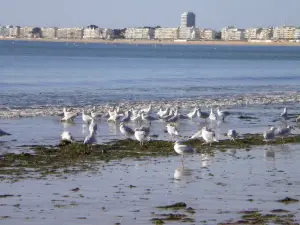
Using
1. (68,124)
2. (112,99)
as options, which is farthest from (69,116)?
(112,99)

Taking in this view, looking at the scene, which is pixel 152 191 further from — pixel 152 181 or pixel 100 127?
pixel 100 127

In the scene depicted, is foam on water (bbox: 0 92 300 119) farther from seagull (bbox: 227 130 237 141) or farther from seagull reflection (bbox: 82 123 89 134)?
seagull (bbox: 227 130 237 141)

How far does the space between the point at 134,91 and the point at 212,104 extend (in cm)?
774

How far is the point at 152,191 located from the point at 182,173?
1.69m

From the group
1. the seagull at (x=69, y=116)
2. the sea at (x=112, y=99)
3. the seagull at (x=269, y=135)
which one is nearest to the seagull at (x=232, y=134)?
the seagull at (x=269, y=135)

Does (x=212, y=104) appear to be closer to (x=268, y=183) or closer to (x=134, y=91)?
(x=134, y=91)

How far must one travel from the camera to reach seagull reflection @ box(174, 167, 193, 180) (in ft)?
41.9

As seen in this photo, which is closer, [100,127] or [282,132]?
[282,132]

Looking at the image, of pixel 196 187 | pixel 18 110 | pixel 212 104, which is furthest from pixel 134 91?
pixel 196 187

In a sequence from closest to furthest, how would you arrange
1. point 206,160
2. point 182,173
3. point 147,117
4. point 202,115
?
point 182,173 → point 206,160 → point 147,117 → point 202,115

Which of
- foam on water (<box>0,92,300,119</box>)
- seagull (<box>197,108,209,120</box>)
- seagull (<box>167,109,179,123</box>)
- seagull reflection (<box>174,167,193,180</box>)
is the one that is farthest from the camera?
foam on water (<box>0,92,300,119</box>)

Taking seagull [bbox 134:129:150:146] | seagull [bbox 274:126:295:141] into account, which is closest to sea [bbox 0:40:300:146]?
seagull [bbox 134:129:150:146]

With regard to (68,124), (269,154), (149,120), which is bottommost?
(68,124)

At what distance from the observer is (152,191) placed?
11.6 m
